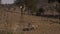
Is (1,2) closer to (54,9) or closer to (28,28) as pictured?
(54,9)

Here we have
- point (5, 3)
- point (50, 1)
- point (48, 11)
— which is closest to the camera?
point (48, 11)

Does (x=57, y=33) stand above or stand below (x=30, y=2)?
below

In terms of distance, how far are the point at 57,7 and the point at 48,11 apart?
1411 mm

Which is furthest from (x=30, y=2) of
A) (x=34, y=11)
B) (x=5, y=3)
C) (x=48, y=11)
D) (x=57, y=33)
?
(x=57, y=33)

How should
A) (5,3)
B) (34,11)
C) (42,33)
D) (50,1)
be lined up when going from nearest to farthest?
(42,33)
(34,11)
(5,3)
(50,1)

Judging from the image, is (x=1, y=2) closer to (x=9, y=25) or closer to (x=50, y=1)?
(x=50, y=1)

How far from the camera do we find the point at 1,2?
69.3ft

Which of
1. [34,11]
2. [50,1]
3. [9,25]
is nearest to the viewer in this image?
[9,25]

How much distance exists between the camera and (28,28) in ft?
32.1

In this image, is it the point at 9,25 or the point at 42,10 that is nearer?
A: the point at 9,25

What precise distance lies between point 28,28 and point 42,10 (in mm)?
8372

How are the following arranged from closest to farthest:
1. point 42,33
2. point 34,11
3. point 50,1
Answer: point 42,33 < point 34,11 < point 50,1

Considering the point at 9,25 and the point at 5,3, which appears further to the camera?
the point at 5,3

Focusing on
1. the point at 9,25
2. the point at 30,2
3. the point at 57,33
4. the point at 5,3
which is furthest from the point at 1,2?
the point at 57,33
